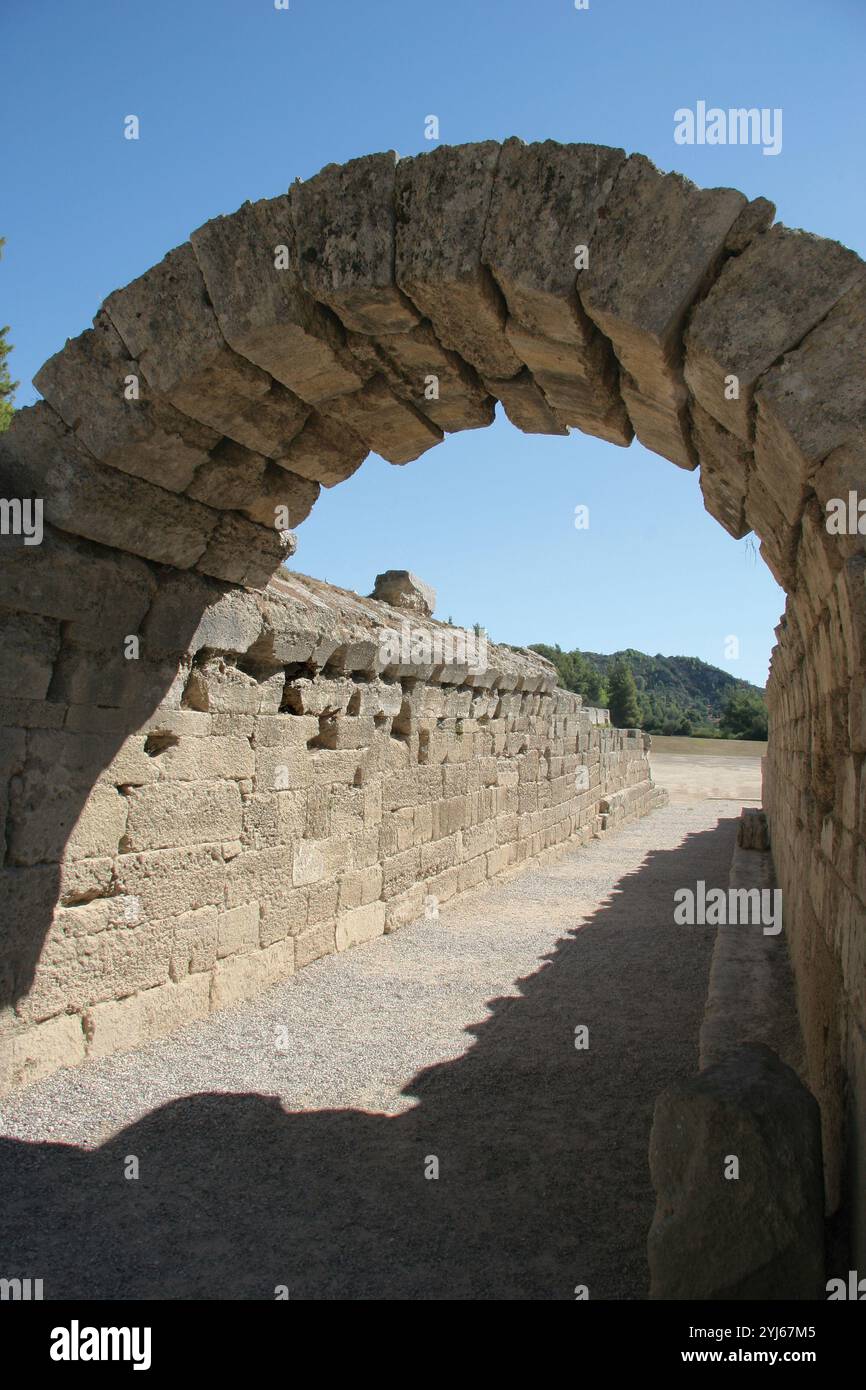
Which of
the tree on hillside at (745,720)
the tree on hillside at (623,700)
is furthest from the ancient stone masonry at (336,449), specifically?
the tree on hillside at (623,700)

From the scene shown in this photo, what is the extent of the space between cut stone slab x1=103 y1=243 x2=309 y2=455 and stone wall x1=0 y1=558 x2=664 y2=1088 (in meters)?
1.11

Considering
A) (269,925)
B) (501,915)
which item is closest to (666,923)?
(501,915)

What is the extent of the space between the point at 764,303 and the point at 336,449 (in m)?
2.41

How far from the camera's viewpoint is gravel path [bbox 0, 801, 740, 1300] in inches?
128

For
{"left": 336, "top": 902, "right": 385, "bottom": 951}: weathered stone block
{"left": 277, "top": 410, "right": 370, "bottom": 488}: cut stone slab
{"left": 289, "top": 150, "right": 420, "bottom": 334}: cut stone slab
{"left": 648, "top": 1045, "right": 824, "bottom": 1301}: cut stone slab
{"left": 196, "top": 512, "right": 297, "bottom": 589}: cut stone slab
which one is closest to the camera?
{"left": 648, "top": 1045, "right": 824, "bottom": 1301}: cut stone slab

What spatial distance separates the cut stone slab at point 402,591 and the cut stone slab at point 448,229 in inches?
248

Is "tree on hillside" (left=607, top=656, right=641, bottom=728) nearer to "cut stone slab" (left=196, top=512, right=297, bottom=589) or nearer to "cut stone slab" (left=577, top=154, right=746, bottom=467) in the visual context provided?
"cut stone slab" (left=196, top=512, right=297, bottom=589)

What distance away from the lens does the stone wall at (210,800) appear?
4.62 m

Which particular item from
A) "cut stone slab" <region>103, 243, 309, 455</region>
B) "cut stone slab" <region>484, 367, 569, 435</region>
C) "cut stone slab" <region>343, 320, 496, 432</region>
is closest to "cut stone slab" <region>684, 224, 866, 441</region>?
"cut stone slab" <region>484, 367, 569, 435</region>

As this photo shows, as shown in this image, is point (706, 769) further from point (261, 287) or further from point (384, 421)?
point (261, 287)

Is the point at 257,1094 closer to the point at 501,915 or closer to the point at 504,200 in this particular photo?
the point at 504,200

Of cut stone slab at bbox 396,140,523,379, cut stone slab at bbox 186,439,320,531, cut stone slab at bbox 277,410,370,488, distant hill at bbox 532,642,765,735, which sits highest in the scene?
distant hill at bbox 532,642,765,735

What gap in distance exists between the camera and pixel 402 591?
32.3ft

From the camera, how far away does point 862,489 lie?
2602 mm
